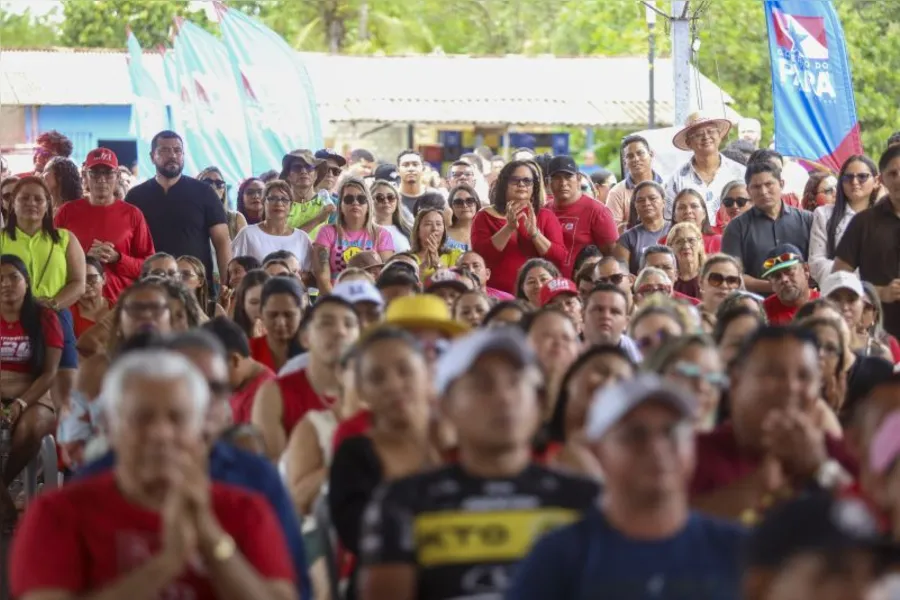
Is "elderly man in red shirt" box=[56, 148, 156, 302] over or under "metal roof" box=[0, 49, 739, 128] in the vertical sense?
under

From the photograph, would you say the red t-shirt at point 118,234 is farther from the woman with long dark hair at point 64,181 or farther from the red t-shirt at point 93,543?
the red t-shirt at point 93,543

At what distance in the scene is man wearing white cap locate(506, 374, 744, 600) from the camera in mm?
4406

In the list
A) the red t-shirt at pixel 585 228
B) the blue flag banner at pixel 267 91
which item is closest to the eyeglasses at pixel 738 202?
the red t-shirt at pixel 585 228

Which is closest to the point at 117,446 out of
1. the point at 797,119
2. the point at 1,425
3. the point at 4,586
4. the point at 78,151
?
the point at 4,586

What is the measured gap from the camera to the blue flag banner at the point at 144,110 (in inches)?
834

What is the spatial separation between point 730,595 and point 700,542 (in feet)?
0.46

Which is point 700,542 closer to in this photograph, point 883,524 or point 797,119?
point 883,524

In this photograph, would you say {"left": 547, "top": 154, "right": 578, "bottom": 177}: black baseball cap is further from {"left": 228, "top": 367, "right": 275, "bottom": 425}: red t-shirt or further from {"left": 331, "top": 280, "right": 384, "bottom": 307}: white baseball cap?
{"left": 228, "top": 367, "right": 275, "bottom": 425}: red t-shirt

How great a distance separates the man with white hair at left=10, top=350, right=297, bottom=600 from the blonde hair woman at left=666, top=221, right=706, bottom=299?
7.19 metres

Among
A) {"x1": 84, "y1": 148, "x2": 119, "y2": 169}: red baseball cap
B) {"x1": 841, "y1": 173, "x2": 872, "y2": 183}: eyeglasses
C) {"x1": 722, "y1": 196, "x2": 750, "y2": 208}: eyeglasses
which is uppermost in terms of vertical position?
{"x1": 84, "y1": 148, "x2": 119, "y2": 169}: red baseball cap

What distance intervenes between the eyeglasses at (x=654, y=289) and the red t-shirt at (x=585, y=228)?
6.07 feet

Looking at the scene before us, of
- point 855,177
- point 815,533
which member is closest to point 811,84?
point 855,177

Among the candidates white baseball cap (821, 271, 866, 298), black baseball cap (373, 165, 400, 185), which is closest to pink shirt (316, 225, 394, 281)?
white baseball cap (821, 271, 866, 298)

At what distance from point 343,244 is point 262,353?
371 centimetres
